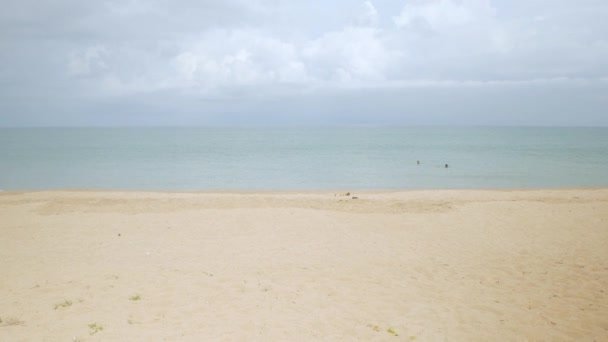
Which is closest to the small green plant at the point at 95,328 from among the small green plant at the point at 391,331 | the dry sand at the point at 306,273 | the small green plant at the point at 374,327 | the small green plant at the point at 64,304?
the dry sand at the point at 306,273

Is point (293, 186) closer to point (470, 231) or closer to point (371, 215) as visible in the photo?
point (371, 215)

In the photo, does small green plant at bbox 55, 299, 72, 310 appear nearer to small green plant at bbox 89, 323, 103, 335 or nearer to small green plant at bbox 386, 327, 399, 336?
small green plant at bbox 89, 323, 103, 335

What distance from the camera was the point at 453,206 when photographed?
17.1m

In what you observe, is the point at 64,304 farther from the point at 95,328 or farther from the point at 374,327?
the point at 374,327

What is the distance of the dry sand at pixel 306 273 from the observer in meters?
6.61

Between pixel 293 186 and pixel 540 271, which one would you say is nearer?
pixel 540 271

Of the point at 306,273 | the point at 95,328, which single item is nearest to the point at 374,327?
the point at 306,273

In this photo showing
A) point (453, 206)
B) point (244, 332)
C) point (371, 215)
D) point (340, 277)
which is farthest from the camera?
point (453, 206)

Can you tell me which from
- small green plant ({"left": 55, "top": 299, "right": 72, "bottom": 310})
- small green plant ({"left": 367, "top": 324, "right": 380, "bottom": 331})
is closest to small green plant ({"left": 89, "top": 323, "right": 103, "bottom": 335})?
small green plant ({"left": 55, "top": 299, "right": 72, "bottom": 310})

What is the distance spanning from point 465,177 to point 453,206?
17086 millimetres

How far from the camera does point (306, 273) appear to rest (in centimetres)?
923

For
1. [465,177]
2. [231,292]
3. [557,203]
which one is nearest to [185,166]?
[465,177]

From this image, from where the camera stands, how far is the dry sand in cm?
661

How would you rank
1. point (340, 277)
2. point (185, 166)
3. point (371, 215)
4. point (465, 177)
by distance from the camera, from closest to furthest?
1. point (340, 277)
2. point (371, 215)
3. point (465, 177)
4. point (185, 166)
